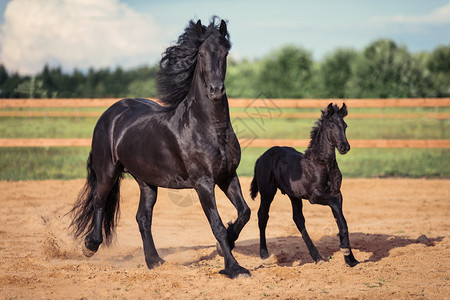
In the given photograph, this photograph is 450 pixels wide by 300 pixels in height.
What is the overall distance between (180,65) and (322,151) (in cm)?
194

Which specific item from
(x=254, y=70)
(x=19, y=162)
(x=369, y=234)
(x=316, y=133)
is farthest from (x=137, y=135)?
(x=254, y=70)

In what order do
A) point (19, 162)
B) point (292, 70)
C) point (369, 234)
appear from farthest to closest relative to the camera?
1. point (292, 70)
2. point (19, 162)
3. point (369, 234)

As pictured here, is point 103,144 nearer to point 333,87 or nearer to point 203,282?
point 203,282

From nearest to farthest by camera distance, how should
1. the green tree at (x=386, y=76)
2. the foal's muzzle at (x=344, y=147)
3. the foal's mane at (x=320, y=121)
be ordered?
1. the foal's muzzle at (x=344, y=147)
2. the foal's mane at (x=320, y=121)
3. the green tree at (x=386, y=76)

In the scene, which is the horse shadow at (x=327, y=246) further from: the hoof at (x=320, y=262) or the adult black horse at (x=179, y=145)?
the adult black horse at (x=179, y=145)


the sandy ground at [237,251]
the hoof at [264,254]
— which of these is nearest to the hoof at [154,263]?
the sandy ground at [237,251]

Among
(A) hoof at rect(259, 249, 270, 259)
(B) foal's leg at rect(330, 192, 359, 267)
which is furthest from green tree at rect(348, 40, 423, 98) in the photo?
(B) foal's leg at rect(330, 192, 359, 267)

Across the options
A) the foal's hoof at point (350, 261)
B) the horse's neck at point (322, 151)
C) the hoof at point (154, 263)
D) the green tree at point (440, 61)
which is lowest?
the hoof at point (154, 263)

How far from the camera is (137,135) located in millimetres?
6117

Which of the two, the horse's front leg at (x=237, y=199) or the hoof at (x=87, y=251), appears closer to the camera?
the horse's front leg at (x=237, y=199)

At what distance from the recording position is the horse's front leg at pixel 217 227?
5012 millimetres

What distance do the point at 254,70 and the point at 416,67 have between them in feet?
40.8

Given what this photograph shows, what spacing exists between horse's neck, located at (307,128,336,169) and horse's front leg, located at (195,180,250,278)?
1.52m

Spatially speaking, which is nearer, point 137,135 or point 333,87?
point 137,135
